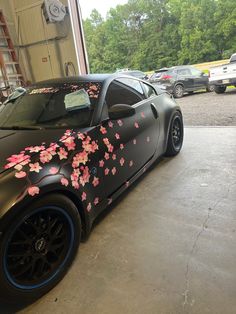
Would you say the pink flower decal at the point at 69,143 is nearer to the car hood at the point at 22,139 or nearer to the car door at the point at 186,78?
the car hood at the point at 22,139

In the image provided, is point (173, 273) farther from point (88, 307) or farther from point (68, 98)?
point (68, 98)

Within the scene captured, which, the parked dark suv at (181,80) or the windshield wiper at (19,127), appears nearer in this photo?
the windshield wiper at (19,127)

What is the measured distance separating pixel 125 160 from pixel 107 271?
0.96 meters

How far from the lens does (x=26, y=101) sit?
8.50ft

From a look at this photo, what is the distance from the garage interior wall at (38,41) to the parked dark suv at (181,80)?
4396mm

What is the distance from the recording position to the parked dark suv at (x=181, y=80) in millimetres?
10430

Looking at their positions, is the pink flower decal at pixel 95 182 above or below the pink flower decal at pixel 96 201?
above

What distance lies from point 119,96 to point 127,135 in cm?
42

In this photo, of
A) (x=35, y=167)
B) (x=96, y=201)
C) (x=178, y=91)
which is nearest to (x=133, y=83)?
(x=96, y=201)

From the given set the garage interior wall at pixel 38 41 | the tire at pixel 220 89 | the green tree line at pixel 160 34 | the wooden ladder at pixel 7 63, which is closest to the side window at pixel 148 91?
the garage interior wall at pixel 38 41

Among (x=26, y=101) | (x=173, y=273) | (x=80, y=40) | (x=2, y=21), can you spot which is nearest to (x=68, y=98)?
(x=26, y=101)

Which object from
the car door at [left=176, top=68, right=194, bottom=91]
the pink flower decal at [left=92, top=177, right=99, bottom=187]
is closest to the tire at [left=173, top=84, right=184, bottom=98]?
the car door at [left=176, top=68, right=194, bottom=91]

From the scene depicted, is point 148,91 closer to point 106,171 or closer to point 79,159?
point 106,171

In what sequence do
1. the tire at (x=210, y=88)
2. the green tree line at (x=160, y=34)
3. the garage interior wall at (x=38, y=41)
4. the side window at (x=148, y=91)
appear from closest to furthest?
the side window at (x=148, y=91) → the garage interior wall at (x=38, y=41) → the tire at (x=210, y=88) → the green tree line at (x=160, y=34)
